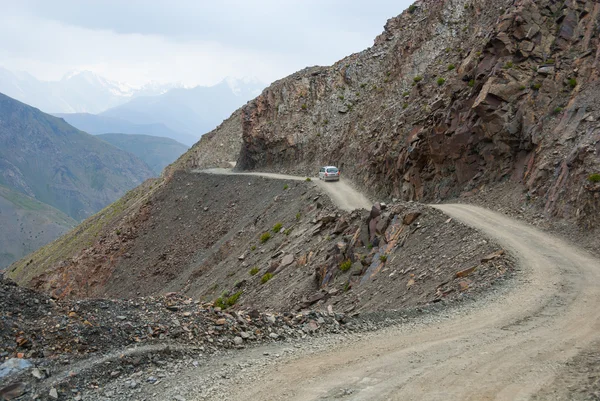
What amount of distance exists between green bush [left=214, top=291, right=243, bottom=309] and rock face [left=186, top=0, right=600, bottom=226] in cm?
1433

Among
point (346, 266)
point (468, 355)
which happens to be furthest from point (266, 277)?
point (468, 355)

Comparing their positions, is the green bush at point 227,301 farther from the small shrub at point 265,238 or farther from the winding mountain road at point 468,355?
the winding mountain road at point 468,355

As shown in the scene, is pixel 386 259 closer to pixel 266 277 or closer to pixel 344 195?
pixel 266 277

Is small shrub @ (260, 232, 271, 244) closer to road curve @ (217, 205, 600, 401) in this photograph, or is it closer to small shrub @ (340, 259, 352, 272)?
small shrub @ (340, 259, 352, 272)

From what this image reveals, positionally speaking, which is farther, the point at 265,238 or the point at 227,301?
the point at 265,238

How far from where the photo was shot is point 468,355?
9.82 metres

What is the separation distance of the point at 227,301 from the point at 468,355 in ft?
62.2

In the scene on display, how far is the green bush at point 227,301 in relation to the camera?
86.3ft

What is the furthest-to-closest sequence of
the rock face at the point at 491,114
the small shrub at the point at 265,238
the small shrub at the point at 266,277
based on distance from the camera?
1. the small shrub at the point at 265,238
2. the small shrub at the point at 266,277
3. the rock face at the point at 491,114

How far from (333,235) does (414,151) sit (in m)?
10.7

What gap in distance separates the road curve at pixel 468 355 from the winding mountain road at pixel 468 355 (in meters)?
0.02

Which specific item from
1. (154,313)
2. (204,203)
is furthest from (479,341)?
(204,203)

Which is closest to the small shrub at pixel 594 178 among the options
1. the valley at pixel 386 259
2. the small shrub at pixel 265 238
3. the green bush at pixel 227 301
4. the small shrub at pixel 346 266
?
the valley at pixel 386 259

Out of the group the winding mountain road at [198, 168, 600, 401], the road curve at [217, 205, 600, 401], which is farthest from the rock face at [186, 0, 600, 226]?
the road curve at [217, 205, 600, 401]
